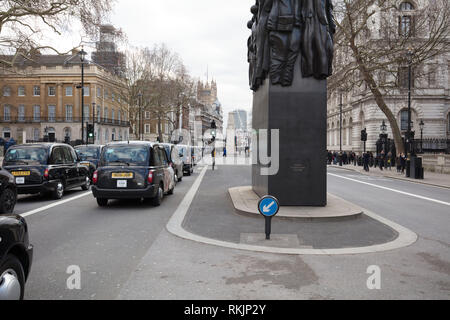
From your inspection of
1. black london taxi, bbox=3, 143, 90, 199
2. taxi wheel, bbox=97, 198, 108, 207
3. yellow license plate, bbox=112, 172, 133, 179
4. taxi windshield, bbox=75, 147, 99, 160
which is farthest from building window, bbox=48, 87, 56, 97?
yellow license plate, bbox=112, 172, 133, 179

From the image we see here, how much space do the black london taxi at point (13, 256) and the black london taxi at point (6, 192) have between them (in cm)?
619

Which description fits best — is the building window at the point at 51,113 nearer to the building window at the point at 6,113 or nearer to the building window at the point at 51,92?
the building window at the point at 51,92

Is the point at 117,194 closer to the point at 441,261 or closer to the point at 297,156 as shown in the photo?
the point at 297,156

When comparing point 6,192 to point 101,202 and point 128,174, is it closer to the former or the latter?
point 101,202

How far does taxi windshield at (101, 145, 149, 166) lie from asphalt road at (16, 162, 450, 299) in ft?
8.93

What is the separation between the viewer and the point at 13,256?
366 cm

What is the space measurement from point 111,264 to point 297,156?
6152 mm

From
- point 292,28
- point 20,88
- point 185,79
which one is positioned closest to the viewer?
point 292,28

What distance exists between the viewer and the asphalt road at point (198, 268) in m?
4.48

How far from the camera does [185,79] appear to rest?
64625mm

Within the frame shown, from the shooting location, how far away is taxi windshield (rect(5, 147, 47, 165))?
484 inches

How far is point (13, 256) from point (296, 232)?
5.33m
